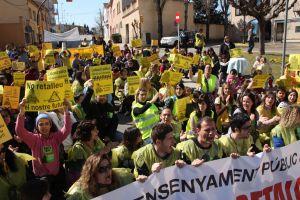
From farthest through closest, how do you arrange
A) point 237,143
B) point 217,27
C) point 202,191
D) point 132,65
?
point 217,27 < point 132,65 < point 237,143 < point 202,191

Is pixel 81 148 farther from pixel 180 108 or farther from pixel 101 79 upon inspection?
pixel 101 79

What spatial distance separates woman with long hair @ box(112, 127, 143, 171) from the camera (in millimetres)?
4438

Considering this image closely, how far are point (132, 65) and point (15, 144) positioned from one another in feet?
27.7

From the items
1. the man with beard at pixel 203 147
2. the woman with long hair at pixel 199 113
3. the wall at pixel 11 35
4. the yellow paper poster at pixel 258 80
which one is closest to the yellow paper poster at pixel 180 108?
the woman with long hair at pixel 199 113

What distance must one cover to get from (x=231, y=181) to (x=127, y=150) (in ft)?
4.39

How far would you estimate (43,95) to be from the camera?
518 cm

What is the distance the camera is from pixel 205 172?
3.77 m

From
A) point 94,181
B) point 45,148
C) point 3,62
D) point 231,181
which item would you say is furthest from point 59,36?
point 94,181

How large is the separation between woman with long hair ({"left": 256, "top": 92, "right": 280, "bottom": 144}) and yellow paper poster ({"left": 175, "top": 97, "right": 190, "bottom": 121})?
1252 millimetres

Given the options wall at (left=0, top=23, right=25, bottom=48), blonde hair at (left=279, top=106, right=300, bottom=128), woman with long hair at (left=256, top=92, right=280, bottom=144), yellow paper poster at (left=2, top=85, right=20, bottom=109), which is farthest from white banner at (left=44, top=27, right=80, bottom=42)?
wall at (left=0, top=23, right=25, bottom=48)

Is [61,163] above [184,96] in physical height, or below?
below

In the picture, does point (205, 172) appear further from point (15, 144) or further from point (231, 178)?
point (15, 144)

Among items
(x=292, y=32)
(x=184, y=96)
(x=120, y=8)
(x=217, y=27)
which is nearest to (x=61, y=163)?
(x=184, y=96)

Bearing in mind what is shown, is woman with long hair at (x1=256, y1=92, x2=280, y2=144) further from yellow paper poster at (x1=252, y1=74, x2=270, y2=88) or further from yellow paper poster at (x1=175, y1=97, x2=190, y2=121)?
yellow paper poster at (x1=252, y1=74, x2=270, y2=88)
